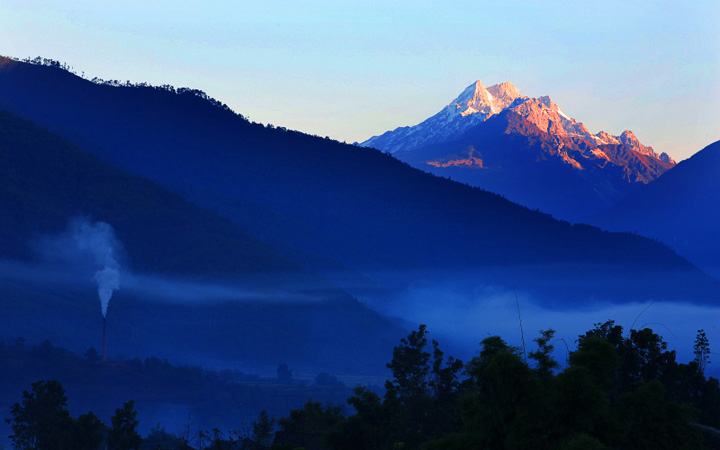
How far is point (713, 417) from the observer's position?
8600cm

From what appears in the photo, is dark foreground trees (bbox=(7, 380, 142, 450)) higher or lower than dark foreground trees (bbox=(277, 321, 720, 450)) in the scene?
higher

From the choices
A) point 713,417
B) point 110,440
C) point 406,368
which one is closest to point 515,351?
point 713,417

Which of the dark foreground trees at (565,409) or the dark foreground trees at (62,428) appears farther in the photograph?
the dark foreground trees at (62,428)

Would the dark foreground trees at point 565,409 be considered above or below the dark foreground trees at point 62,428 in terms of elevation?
below

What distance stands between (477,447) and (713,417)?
48.9m

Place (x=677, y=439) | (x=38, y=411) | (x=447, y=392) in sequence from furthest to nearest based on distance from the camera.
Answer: (x=38, y=411)
(x=447, y=392)
(x=677, y=439)

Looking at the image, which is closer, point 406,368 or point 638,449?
point 638,449

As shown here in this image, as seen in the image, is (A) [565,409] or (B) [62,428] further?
(B) [62,428]

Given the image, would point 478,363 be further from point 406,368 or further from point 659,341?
point 406,368

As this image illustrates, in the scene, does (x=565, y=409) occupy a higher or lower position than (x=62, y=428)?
lower

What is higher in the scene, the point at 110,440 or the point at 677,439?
the point at 110,440

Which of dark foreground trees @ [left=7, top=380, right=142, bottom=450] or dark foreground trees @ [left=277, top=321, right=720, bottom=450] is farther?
dark foreground trees @ [left=7, top=380, right=142, bottom=450]

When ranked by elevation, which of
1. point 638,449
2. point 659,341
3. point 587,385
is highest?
point 659,341

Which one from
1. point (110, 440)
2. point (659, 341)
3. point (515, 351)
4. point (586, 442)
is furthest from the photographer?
point (110, 440)
